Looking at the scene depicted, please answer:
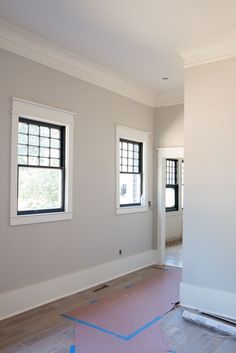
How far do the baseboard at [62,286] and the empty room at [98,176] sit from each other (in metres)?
0.02

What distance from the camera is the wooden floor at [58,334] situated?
2920mm

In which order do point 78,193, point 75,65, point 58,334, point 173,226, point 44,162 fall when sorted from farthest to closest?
1. point 173,226
2. point 78,193
3. point 75,65
4. point 44,162
5. point 58,334

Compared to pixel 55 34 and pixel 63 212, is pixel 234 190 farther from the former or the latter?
pixel 55 34

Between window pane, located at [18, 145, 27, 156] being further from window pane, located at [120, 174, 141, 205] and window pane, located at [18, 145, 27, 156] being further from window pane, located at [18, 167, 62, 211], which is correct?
window pane, located at [120, 174, 141, 205]

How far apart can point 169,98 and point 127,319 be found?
13.0ft

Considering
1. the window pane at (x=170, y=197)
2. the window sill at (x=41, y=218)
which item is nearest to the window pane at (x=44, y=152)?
the window sill at (x=41, y=218)

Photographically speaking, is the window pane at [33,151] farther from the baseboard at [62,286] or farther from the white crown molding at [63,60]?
the baseboard at [62,286]

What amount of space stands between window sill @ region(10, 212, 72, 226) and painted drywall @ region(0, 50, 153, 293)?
0.06 meters

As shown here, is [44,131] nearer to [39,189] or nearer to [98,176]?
[39,189]

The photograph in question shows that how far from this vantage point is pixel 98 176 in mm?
4902

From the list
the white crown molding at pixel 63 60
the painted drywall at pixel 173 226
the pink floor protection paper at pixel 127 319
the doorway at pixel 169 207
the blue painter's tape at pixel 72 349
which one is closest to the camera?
the blue painter's tape at pixel 72 349

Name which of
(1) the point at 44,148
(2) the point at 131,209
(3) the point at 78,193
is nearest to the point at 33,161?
(1) the point at 44,148

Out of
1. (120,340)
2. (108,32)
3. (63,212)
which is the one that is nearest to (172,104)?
(108,32)

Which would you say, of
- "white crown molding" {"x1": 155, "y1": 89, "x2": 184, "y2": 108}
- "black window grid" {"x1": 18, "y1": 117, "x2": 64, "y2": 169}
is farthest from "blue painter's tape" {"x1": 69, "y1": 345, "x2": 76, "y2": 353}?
"white crown molding" {"x1": 155, "y1": 89, "x2": 184, "y2": 108}
